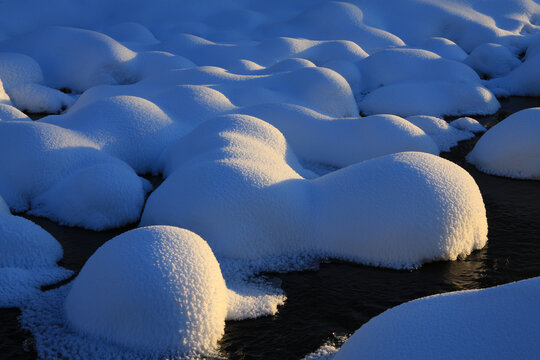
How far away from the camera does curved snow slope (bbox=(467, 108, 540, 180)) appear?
588 cm

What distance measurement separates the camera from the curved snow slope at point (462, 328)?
206cm

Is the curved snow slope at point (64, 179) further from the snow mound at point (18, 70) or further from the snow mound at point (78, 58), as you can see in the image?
the snow mound at point (78, 58)

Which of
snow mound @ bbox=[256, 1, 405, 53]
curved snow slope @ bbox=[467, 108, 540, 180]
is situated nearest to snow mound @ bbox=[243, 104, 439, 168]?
curved snow slope @ bbox=[467, 108, 540, 180]

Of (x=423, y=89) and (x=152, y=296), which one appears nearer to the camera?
(x=152, y=296)

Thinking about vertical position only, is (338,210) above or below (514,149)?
above

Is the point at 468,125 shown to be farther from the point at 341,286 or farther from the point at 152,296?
the point at 152,296

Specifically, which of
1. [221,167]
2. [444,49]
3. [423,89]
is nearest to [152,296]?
[221,167]

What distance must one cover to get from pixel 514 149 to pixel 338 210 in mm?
2842

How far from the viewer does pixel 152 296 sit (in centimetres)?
298

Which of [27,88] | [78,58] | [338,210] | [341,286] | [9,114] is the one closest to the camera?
[341,286]

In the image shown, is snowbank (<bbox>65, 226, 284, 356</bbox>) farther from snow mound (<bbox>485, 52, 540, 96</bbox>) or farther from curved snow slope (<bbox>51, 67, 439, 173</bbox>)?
snow mound (<bbox>485, 52, 540, 96</bbox>)

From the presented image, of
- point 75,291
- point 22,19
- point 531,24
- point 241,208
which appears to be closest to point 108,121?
point 241,208

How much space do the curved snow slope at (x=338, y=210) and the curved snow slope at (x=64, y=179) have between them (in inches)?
18.2

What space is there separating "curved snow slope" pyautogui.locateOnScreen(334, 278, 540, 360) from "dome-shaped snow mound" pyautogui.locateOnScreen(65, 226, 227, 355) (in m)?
0.98
